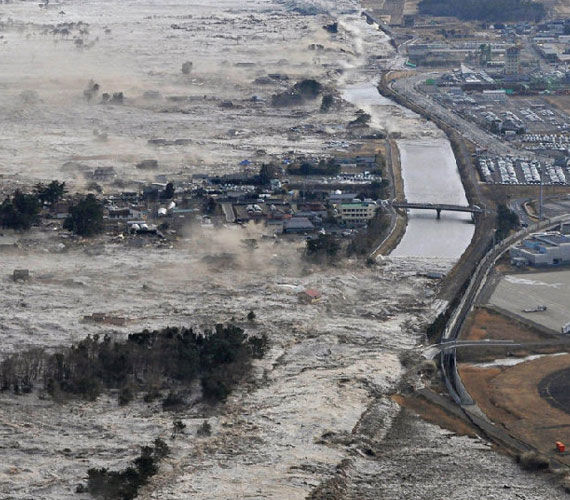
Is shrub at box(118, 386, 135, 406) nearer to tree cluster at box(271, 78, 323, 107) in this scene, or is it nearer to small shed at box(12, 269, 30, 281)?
small shed at box(12, 269, 30, 281)

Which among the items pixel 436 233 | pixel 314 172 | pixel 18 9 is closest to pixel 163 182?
pixel 314 172

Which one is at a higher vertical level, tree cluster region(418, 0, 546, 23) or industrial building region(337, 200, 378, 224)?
industrial building region(337, 200, 378, 224)

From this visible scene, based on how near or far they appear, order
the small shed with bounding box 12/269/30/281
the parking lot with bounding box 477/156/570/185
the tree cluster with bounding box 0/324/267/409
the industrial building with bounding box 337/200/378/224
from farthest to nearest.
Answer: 1. the parking lot with bounding box 477/156/570/185
2. the industrial building with bounding box 337/200/378/224
3. the small shed with bounding box 12/269/30/281
4. the tree cluster with bounding box 0/324/267/409

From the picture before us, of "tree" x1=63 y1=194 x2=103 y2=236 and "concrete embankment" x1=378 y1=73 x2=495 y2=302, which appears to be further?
"tree" x1=63 y1=194 x2=103 y2=236

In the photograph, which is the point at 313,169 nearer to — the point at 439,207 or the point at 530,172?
the point at 439,207

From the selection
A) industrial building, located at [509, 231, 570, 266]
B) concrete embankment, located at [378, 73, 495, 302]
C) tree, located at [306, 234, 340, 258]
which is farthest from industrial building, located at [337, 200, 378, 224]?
industrial building, located at [509, 231, 570, 266]

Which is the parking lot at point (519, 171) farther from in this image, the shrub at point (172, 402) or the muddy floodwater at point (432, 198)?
the shrub at point (172, 402)

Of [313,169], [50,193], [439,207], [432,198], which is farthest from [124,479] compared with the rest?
[313,169]
